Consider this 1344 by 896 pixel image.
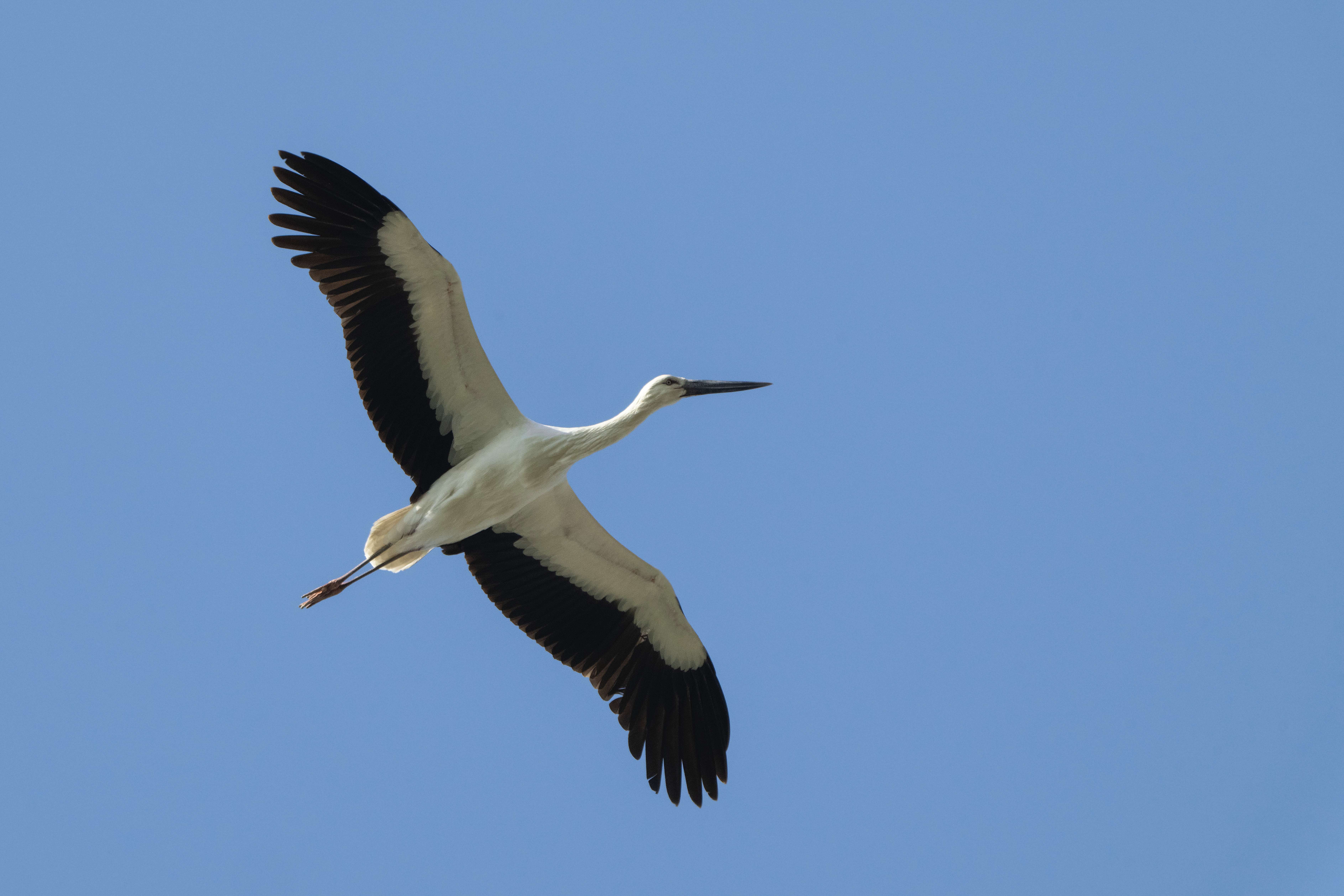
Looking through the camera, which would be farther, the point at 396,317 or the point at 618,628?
the point at 618,628

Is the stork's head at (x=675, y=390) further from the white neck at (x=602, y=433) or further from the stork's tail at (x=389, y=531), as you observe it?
the stork's tail at (x=389, y=531)

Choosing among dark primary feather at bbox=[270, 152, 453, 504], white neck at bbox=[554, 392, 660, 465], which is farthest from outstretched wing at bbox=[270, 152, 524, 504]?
A: white neck at bbox=[554, 392, 660, 465]

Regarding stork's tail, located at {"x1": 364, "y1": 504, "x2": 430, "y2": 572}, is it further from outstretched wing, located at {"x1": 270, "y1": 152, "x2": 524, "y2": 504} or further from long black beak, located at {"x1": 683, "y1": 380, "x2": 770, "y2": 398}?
long black beak, located at {"x1": 683, "y1": 380, "x2": 770, "y2": 398}

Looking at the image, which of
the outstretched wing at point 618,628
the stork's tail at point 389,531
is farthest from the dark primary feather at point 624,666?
the stork's tail at point 389,531

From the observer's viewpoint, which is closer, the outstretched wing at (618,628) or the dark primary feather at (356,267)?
the dark primary feather at (356,267)

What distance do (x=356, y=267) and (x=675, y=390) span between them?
2.92 metres

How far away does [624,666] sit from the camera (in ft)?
40.1

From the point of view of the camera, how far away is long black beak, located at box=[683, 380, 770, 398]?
38.4ft

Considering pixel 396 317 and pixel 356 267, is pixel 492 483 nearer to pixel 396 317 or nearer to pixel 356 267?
pixel 396 317

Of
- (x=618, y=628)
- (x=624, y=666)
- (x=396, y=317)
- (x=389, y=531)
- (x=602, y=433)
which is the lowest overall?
(x=624, y=666)

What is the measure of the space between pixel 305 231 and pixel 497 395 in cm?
212

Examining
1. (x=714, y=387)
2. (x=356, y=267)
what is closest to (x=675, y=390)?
(x=714, y=387)

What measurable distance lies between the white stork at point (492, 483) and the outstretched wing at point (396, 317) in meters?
0.01

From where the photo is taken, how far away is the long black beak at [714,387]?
11.7 metres
